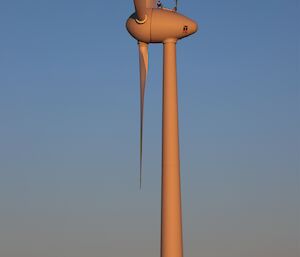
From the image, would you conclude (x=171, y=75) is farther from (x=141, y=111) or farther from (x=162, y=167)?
(x=162, y=167)

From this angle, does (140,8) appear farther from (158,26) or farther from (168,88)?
(168,88)

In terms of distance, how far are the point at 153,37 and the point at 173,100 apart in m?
5.01

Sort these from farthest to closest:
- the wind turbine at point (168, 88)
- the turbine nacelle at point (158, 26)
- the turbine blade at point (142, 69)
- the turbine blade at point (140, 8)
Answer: the turbine blade at point (142, 69) → the turbine nacelle at point (158, 26) → the turbine blade at point (140, 8) → the wind turbine at point (168, 88)

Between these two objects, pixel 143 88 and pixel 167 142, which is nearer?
pixel 167 142

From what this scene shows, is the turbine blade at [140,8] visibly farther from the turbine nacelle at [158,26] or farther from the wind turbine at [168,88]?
the turbine nacelle at [158,26]

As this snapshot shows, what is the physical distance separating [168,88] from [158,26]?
4591 mm

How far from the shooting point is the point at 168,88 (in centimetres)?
3997

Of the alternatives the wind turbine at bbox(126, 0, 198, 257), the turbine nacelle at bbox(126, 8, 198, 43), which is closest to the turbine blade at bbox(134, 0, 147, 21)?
the wind turbine at bbox(126, 0, 198, 257)

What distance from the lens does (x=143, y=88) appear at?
4225 cm

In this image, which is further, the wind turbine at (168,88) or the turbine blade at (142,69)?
the turbine blade at (142,69)

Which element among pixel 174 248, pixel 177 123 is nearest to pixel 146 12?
pixel 177 123

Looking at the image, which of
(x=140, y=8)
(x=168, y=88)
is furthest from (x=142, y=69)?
(x=140, y=8)

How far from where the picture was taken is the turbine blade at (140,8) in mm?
38781

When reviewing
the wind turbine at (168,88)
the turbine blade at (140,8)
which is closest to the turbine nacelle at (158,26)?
the wind turbine at (168,88)
